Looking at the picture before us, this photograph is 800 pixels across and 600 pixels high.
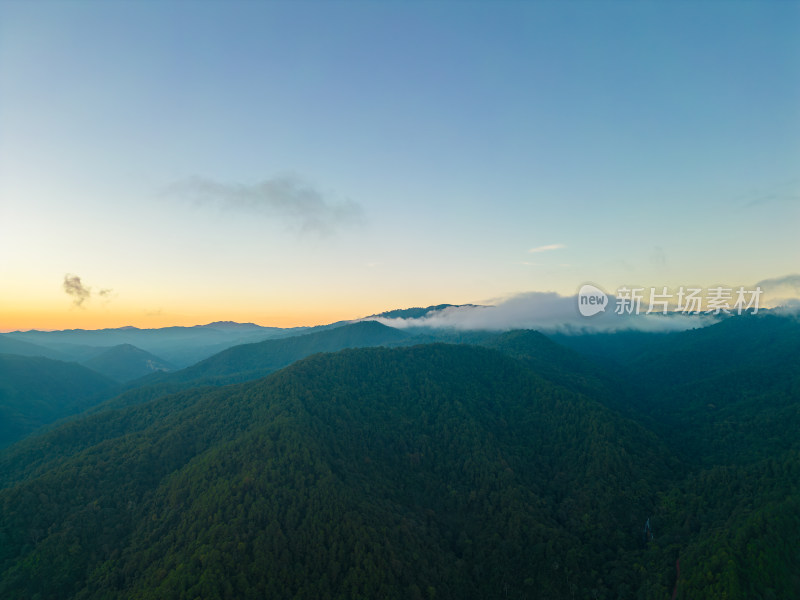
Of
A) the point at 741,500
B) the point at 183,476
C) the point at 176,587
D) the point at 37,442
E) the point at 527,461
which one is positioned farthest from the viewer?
the point at 37,442

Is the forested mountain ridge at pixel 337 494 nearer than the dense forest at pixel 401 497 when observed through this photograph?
No

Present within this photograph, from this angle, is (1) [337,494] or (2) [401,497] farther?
(2) [401,497]

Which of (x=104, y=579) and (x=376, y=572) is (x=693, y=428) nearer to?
(x=376, y=572)

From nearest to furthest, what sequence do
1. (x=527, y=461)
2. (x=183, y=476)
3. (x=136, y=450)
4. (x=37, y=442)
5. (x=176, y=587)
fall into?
(x=176, y=587)
(x=183, y=476)
(x=136, y=450)
(x=527, y=461)
(x=37, y=442)

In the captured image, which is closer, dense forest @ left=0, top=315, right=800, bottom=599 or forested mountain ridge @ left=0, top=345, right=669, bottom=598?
dense forest @ left=0, top=315, right=800, bottom=599

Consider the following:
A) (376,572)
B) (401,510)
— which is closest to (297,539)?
(376,572)

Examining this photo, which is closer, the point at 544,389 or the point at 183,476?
the point at 183,476

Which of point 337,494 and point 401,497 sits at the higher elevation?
point 337,494

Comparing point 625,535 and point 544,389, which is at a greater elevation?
point 544,389
